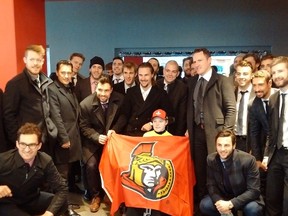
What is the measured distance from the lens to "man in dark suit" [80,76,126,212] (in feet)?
12.8

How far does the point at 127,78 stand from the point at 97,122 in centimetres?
63

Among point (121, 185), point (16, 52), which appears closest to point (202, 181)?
point (121, 185)

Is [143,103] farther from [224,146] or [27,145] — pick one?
[27,145]

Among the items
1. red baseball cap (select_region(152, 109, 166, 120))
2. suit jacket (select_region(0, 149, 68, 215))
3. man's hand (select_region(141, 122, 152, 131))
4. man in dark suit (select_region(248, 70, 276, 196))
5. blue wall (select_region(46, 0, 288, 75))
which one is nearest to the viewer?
suit jacket (select_region(0, 149, 68, 215))

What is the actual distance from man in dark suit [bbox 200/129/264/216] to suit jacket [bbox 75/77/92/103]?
177 cm

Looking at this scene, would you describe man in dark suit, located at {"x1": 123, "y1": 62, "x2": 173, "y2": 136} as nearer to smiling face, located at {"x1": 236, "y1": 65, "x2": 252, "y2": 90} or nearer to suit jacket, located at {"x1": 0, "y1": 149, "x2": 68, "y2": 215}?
smiling face, located at {"x1": 236, "y1": 65, "x2": 252, "y2": 90}

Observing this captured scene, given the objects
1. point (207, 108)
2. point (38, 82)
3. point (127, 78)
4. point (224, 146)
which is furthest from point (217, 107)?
point (38, 82)

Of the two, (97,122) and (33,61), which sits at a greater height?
(33,61)

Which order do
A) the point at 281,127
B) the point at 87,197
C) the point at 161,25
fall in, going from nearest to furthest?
the point at 281,127
the point at 87,197
the point at 161,25

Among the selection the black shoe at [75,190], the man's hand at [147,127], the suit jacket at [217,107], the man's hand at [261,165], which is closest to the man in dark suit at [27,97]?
the man's hand at [147,127]

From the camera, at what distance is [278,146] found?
3.07m

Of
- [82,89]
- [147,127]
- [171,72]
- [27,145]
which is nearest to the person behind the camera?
[27,145]

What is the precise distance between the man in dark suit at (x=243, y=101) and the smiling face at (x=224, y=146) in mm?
379

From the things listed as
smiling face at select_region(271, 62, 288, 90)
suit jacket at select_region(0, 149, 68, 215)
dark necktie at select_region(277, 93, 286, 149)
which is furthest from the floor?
smiling face at select_region(271, 62, 288, 90)
